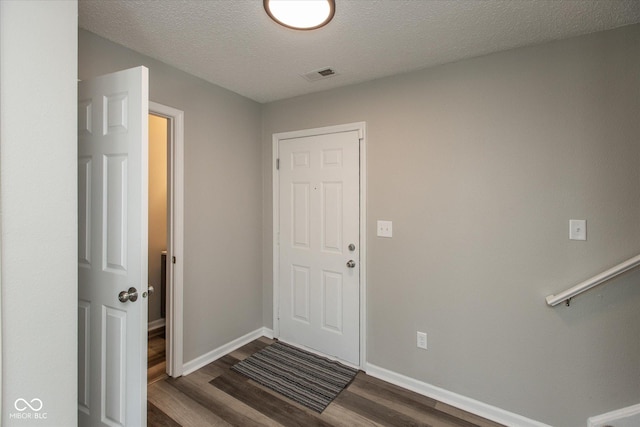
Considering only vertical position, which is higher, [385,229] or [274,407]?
[385,229]

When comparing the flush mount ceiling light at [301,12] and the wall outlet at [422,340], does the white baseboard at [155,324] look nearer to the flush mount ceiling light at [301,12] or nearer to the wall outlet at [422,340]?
the wall outlet at [422,340]

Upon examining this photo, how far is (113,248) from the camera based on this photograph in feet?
4.85

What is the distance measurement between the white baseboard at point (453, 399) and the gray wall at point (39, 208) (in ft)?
6.44

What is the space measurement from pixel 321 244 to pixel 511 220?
1.48 meters

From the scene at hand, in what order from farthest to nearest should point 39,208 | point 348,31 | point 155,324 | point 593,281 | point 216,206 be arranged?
1. point 155,324
2. point 216,206
3. point 348,31
4. point 593,281
5. point 39,208

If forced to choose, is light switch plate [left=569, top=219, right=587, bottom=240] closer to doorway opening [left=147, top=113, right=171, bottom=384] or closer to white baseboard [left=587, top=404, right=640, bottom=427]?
white baseboard [left=587, top=404, right=640, bottom=427]

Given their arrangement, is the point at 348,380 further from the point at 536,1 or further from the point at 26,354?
the point at 536,1

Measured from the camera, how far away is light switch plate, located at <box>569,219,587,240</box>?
1.70 m

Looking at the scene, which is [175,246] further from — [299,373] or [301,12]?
[301,12]

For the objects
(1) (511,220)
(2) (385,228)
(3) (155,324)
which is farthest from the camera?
(3) (155,324)

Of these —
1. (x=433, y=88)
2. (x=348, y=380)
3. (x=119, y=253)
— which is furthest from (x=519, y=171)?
(x=119, y=253)

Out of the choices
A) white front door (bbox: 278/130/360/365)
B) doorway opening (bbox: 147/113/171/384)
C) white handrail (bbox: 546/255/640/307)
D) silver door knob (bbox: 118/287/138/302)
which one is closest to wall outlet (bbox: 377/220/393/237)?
white front door (bbox: 278/130/360/365)

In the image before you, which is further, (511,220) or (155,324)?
(155,324)

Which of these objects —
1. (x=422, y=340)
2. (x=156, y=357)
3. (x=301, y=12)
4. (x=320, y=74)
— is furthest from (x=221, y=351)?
(x=301, y=12)
